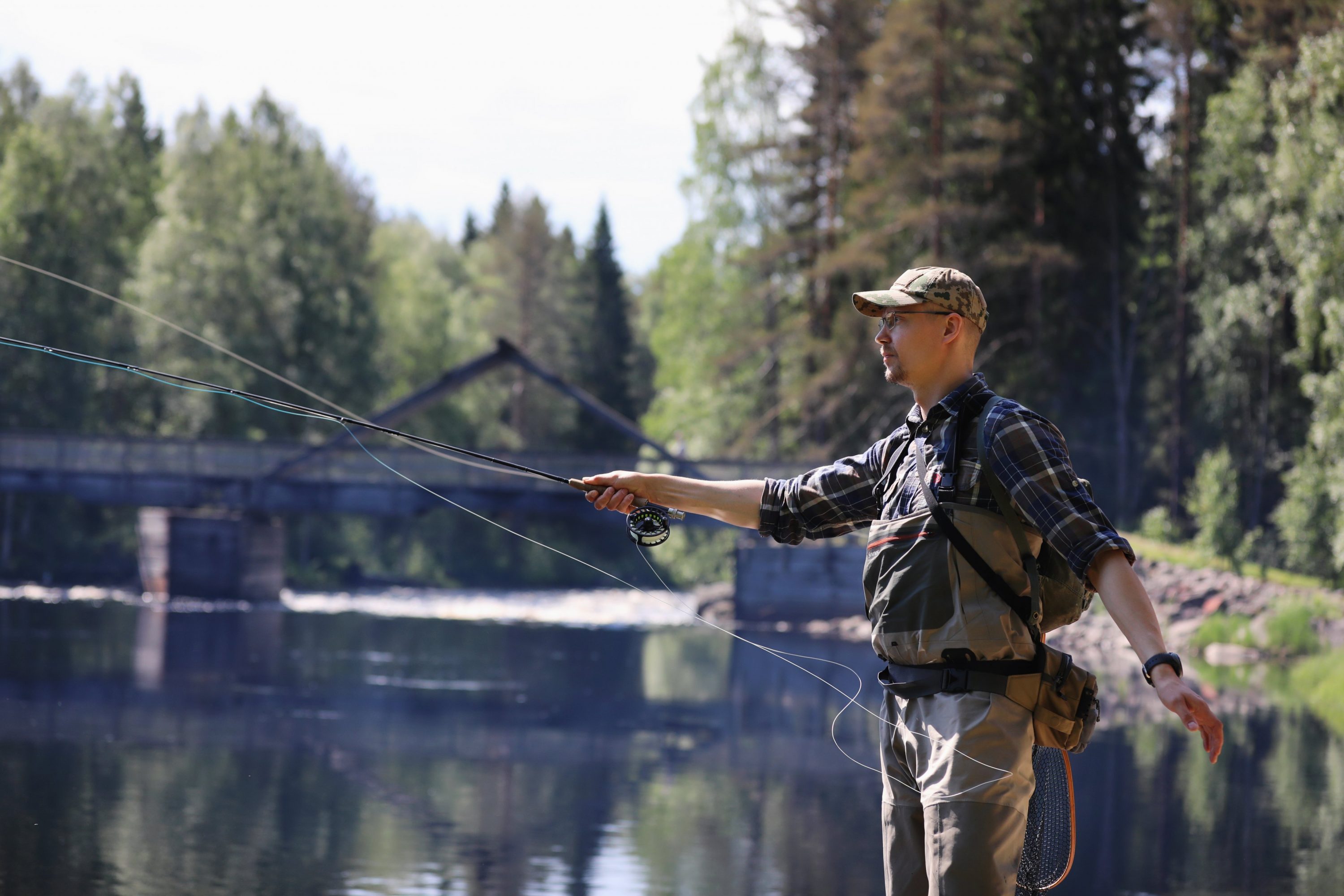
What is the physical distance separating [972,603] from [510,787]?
8960mm

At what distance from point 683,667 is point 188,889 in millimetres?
16248

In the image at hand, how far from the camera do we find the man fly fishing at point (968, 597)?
322 centimetres

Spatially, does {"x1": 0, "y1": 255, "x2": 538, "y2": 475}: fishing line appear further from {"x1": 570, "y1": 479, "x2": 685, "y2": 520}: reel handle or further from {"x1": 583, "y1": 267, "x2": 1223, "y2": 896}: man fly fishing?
{"x1": 583, "y1": 267, "x2": 1223, "y2": 896}: man fly fishing

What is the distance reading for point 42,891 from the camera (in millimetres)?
7402

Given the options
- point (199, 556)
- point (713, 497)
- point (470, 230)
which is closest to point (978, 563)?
point (713, 497)

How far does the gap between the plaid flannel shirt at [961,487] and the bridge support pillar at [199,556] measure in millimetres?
33769

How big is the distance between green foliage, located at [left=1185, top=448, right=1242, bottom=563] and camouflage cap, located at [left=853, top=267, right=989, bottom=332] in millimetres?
28182

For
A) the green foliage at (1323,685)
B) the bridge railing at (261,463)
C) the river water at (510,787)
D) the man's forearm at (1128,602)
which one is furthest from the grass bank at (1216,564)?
the man's forearm at (1128,602)

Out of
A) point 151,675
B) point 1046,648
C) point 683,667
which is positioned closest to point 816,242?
point 683,667

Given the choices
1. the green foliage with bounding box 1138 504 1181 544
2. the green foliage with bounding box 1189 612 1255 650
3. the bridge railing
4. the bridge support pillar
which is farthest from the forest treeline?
the bridge support pillar

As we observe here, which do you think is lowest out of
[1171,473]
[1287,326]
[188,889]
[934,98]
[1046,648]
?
[188,889]

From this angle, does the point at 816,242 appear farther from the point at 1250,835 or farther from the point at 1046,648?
the point at 1046,648

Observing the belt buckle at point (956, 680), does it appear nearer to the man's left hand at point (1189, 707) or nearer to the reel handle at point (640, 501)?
the man's left hand at point (1189, 707)

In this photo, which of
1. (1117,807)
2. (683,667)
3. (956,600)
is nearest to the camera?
(956,600)
